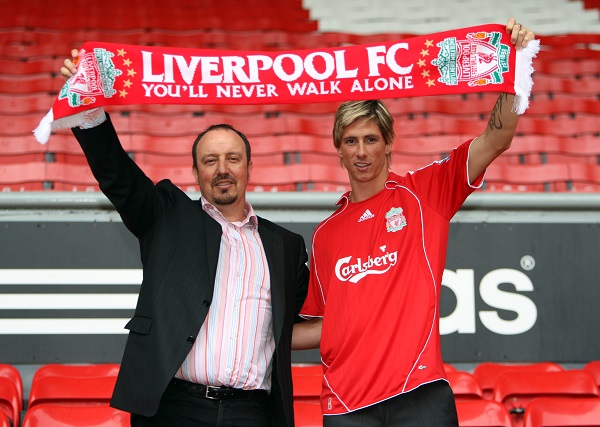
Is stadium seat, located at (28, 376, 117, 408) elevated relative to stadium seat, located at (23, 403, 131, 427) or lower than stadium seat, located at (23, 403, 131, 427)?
elevated

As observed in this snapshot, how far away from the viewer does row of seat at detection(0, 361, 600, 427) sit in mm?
2750

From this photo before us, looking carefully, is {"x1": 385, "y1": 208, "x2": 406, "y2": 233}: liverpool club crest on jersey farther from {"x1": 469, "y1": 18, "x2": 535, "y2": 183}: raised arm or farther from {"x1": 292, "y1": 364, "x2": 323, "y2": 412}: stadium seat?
{"x1": 292, "y1": 364, "x2": 323, "y2": 412}: stadium seat

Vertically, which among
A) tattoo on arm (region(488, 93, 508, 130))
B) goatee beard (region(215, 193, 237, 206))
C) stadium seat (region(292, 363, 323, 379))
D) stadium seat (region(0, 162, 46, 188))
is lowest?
stadium seat (region(292, 363, 323, 379))

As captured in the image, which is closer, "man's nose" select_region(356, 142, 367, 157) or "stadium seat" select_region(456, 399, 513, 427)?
"man's nose" select_region(356, 142, 367, 157)

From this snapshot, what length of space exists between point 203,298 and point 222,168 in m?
0.37

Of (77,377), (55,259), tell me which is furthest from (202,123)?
(77,377)

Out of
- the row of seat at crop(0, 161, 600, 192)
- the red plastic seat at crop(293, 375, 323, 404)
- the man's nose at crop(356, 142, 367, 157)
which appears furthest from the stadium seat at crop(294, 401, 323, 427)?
the row of seat at crop(0, 161, 600, 192)

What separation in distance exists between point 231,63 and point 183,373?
88cm

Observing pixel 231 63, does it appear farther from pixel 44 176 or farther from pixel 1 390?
pixel 44 176

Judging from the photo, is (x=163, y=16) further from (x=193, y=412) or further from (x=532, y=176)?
(x=193, y=412)

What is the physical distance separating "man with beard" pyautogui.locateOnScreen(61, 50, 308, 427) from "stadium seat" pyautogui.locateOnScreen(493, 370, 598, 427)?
126 centimetres

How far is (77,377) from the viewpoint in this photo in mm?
3090

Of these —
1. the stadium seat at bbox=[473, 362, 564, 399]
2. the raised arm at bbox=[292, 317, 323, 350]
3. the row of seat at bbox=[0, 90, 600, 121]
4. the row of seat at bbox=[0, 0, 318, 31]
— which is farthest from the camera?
the row of seat at bbox=[0, 0, 318, 31]

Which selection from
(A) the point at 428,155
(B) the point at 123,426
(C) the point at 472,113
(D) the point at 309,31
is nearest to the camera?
(B) the point at 123,426
